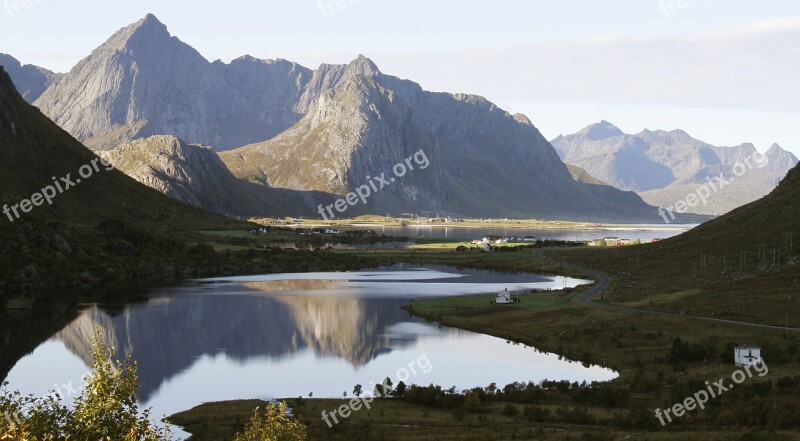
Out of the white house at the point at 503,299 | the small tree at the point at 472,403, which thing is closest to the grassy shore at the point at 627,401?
the small tree at the point at 472,403

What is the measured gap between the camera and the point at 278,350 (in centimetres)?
8925

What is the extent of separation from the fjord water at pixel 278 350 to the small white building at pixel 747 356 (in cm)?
1023

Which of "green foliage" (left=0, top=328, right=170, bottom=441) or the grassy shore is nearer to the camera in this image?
"green foliage" (left=0, top=328, right=170, bottom=441)

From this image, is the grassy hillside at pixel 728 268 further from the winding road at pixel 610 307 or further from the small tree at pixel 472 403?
the small tree at pixel 472 403

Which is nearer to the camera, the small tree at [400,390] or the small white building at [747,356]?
the small tree at [400,390]

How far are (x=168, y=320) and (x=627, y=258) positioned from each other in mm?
107782

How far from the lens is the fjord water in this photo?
70.6 meters

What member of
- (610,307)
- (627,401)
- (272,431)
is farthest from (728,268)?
(272,431)

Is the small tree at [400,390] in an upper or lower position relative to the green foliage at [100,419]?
lower

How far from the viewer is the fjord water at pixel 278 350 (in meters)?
70.6

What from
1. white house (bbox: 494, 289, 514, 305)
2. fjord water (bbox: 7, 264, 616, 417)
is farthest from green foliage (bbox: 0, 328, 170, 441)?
white house (bbox: 494, 289, 514, 305)

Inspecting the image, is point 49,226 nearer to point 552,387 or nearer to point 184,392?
point 184,392

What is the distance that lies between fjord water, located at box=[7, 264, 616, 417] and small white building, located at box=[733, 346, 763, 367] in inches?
403

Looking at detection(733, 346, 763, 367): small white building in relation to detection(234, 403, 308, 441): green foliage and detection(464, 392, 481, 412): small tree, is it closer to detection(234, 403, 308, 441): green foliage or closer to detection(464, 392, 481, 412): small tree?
detection(464, 392, 481, 412): small tree
